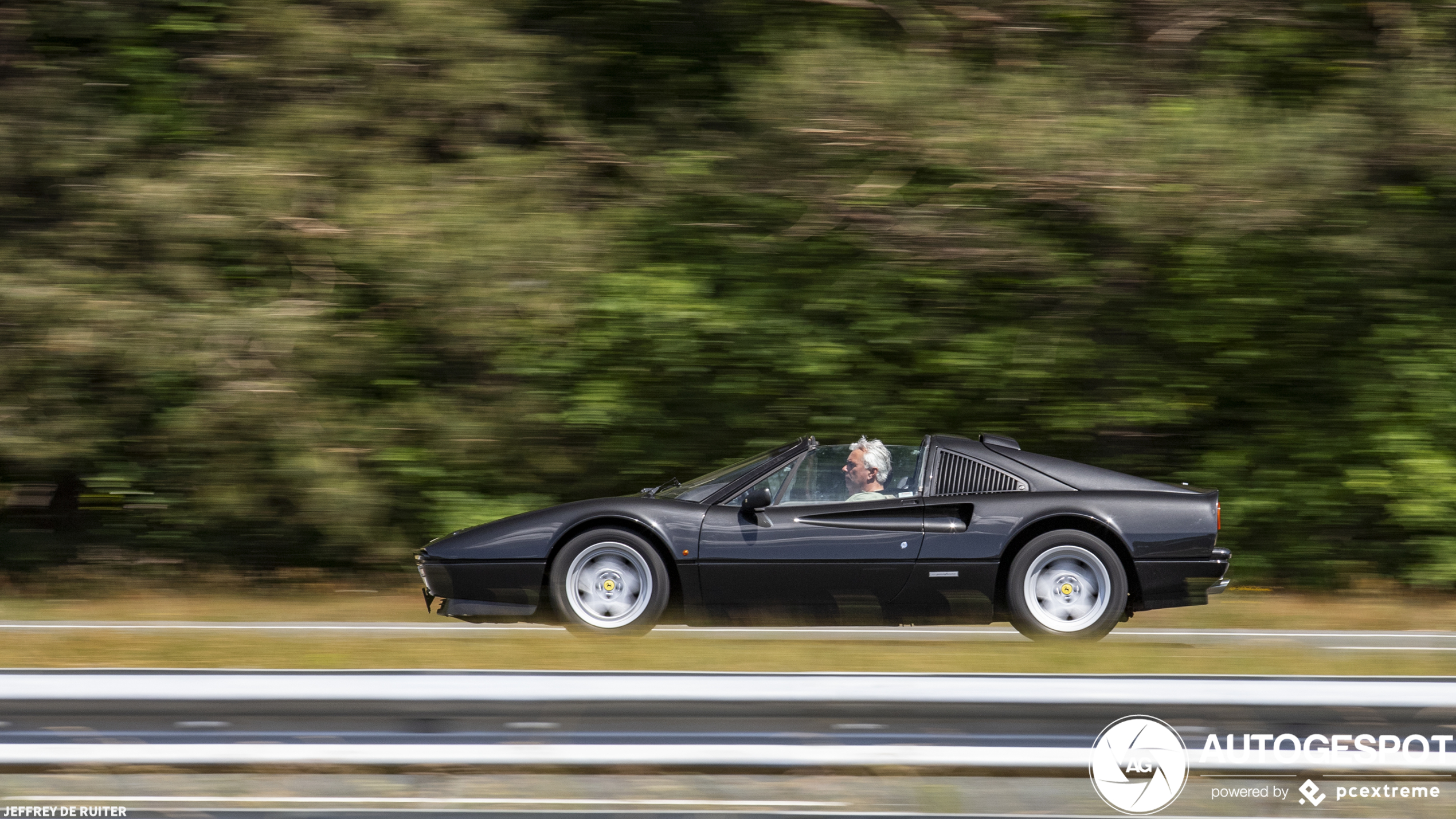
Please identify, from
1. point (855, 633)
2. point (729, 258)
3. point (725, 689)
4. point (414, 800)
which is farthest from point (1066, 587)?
point (729, 258)

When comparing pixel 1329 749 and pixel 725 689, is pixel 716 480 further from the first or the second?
pixel 1329 749

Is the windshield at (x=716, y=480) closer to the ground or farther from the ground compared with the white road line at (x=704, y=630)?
farther from the ground

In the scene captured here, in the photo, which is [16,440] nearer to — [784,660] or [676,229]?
[676,229]

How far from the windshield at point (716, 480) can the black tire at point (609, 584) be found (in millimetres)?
370

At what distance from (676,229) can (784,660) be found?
4.12 meters

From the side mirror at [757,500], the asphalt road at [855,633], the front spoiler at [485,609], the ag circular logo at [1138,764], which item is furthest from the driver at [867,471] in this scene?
the ag circular logo at [1138,764]

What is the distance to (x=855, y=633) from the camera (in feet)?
20.5

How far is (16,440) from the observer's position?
862 cm

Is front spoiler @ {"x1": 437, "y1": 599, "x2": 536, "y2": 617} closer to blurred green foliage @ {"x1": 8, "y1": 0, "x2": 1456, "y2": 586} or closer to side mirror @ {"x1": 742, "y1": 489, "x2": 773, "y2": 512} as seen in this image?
side mirror @ {"x1": 742, "y1": 489, "x2": 773, "y2": 512}

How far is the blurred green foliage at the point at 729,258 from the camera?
824 cm

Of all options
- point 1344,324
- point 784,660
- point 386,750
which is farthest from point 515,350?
point 1344,324

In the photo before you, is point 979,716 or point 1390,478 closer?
point 979,716

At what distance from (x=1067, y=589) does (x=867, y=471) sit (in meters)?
1.07

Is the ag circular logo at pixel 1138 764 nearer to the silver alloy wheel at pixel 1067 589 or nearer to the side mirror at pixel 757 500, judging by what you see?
the silver alloy wheel at pixel 1067 589
